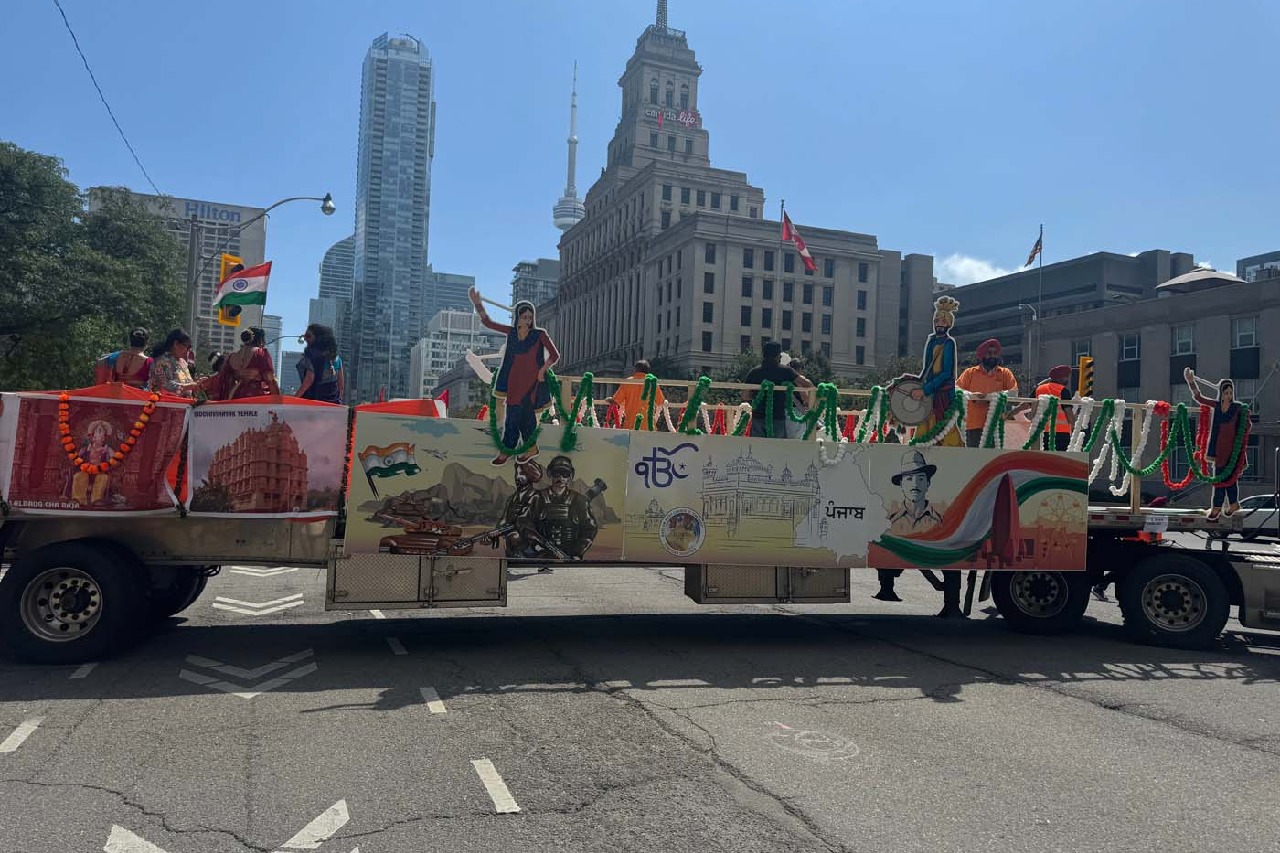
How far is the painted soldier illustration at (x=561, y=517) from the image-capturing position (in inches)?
324

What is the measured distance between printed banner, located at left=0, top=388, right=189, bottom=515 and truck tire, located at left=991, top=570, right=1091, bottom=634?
27.1 feet

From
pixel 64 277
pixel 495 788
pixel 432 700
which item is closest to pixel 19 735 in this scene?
pixel 432 700

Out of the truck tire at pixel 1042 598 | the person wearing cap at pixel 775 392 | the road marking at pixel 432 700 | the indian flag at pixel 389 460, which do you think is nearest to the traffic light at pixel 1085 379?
the truck tire at pixel 1042 598

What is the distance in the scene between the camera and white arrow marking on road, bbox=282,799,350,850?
13.5 feet

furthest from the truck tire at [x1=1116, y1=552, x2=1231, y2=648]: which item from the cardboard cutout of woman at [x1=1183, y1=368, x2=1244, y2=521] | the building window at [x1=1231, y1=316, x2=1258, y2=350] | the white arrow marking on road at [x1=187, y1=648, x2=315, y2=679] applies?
the building window at [x1=1231, y1=316, x2=1258, y2=350]

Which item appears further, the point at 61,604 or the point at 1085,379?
the point at 1085,379

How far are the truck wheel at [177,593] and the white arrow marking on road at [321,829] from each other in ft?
16.0

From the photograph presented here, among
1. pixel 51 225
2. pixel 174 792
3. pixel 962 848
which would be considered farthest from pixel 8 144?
pixel 962 848

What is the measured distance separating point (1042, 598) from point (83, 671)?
29.8 feet

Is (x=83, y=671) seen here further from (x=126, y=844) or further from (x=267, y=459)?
(x=126, y=844)

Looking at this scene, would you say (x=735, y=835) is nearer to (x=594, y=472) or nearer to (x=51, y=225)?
(x=594, y=472)

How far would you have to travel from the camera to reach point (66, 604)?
7.37 m

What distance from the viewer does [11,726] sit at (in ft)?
18.9

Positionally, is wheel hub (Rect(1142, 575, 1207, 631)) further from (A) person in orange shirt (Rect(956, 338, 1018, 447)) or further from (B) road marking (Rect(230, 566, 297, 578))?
(B) road marking (Rect(230, 566, 297, 578))
